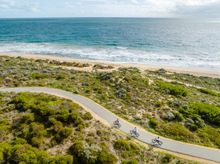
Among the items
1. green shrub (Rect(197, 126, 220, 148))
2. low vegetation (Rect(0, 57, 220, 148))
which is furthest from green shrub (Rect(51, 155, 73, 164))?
green shrub (Rect(197, 126, 220, 148))

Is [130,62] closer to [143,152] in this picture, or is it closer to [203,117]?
[203,117]

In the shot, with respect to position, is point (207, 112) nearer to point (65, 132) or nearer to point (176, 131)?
point (176, 131)

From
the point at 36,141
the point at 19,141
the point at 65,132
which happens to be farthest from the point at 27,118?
the point at 65,132

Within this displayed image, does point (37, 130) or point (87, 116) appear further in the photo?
point (87, 116)

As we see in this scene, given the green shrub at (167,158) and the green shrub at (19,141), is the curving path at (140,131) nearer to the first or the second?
the green shrub at (167,158)

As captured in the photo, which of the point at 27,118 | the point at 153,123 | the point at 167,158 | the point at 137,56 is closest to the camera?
the point at 167,158

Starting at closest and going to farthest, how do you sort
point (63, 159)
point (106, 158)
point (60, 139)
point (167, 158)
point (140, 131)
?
point (63, 159), point (106, 158), point (167, 158), point (60, 139), point (140, 131)

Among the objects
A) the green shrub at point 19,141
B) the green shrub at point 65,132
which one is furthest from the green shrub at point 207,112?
the green shrub at point 19,141

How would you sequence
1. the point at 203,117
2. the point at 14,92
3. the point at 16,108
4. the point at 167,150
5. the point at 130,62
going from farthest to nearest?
the point at 130,62 < the point at 14,92 < the point at 203,117 < the point at 16,108 < the point at 167,150

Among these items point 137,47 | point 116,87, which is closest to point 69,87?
point 116,87
